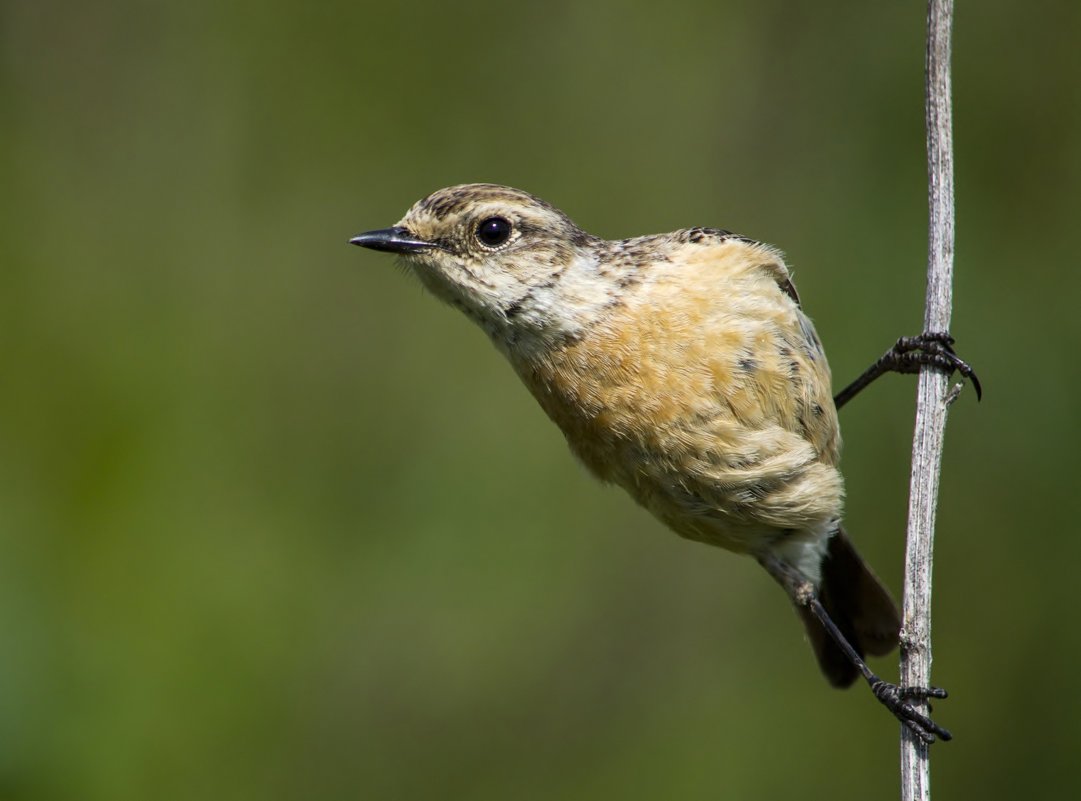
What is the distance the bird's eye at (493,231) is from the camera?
4.73 metres

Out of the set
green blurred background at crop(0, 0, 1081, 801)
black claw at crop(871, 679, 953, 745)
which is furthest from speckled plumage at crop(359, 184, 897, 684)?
green blurred background at crop(0, 0, 1081, 801)

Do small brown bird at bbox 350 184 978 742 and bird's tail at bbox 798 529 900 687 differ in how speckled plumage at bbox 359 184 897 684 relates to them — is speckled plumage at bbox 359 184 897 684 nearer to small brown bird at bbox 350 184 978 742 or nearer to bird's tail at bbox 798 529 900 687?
small brown bird at bbox 350 184 978 742

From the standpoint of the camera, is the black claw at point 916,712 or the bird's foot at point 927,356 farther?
the bird's foot at point 927,356

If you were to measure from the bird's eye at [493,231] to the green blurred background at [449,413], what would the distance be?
2.66m

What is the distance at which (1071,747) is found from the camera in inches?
240

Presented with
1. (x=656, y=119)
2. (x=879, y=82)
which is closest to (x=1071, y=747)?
(x=879, y=82)

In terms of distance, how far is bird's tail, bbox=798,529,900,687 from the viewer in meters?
5.52

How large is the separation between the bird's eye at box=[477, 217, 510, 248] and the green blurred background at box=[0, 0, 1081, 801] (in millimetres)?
2662

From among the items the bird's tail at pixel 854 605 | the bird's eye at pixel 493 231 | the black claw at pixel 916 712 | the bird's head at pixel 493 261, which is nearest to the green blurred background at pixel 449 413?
the bird's tail at pixel 854 605

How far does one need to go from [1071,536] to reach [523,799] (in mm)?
3296

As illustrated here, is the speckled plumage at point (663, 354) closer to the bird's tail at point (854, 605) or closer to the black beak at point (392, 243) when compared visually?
the black beak at point (392, 243)

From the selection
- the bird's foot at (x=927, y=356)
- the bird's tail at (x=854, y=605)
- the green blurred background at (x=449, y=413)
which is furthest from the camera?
the green blurred background at (x=449, y=413)

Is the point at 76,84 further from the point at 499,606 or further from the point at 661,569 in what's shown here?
the point at 661,569

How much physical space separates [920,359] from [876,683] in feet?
4.24
